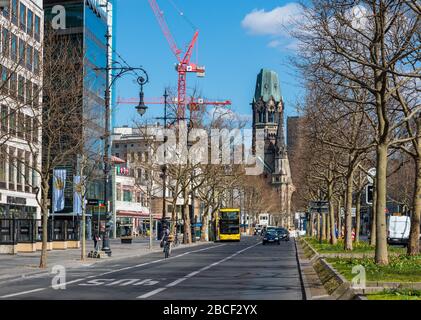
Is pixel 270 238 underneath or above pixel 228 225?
underneath

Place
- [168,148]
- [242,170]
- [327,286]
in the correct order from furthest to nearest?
1. [242,170]
2. [168,148]
3. [327,286]

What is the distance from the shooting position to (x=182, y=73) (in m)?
159

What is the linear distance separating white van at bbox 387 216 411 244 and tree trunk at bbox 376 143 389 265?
42421mm

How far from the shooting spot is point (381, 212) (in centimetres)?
2503

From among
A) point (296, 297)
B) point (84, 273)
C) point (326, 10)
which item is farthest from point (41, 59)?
point (296, 297)

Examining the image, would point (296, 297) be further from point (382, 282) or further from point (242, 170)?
point (242, 170)

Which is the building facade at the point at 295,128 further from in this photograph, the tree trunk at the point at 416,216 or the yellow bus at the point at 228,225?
the tree trunk at the point at 416,216

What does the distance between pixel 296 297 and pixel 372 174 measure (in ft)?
69.3

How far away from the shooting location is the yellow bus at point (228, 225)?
89812mm

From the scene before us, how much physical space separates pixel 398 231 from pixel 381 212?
43.2 meters

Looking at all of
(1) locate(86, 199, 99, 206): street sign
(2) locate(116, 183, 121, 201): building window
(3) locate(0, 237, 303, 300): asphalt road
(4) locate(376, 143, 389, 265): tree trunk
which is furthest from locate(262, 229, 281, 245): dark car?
(4) locate(376, 143, 389, 265): tree trunk

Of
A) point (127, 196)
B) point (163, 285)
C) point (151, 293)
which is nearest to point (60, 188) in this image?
point (163, 285)

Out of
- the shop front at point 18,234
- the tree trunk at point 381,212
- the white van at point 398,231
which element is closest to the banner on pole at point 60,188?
the shop front at point 18,234

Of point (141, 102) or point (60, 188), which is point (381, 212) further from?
point (60, 188)
